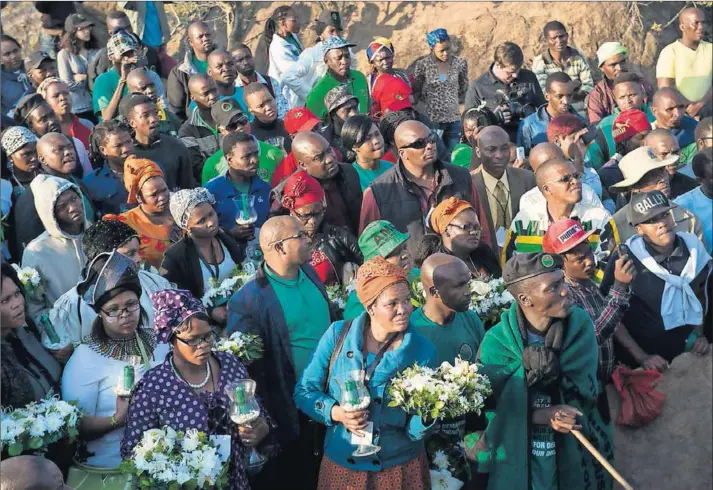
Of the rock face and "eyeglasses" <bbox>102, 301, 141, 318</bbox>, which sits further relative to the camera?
the rock face

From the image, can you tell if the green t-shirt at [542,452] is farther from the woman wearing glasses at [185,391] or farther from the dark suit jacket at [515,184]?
the dark suit jacket at [515,184]

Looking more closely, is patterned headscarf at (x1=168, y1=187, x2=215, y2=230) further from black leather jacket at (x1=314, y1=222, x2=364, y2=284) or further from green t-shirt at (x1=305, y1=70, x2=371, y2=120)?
green t-shirt at (x1=305, y1=70, x2=371, y2=120)

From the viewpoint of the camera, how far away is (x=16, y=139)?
9.52 metres

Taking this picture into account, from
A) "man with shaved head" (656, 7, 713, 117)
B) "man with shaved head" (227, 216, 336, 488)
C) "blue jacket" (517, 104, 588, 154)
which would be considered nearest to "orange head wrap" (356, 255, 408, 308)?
"man with shaved head" (227, 216, 336, 488)

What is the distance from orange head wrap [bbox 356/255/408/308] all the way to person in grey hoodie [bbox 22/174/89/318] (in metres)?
2.72

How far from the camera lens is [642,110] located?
481 inches

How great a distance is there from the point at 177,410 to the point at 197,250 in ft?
7.44

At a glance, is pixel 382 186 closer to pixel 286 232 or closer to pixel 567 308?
pixel 286 232

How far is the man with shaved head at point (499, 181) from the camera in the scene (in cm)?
938

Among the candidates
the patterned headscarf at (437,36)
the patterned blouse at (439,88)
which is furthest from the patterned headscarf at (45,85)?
the patterned headscarf at (437,36)

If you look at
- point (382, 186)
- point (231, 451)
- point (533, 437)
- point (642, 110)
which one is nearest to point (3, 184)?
point (382, 186)

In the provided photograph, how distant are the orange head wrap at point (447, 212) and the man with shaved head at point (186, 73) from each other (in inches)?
197

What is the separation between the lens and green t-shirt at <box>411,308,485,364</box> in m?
6.62

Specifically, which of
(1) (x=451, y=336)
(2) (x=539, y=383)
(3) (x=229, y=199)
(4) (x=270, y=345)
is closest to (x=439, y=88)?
(3) (x=229, y=199)
